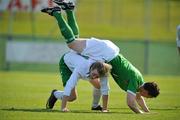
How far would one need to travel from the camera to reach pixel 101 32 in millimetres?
47688

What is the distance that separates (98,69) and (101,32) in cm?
3177

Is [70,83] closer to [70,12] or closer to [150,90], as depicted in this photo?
[150,90]

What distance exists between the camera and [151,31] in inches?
1960

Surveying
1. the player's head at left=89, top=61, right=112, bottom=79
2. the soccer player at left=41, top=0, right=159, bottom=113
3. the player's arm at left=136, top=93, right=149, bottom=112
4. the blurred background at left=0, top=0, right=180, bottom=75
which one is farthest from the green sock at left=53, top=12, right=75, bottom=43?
the blurred background at left=0, top=0, right=180, bottom=75

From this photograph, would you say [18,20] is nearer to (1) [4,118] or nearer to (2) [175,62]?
(2) [175,62]

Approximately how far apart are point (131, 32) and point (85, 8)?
3.92 meters

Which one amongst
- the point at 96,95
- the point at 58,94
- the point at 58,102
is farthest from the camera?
the point at 58,102

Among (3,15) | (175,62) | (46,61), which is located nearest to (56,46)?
(46,61)

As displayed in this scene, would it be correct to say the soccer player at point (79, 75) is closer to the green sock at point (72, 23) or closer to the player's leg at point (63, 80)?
the player's leg at point (63, 80)

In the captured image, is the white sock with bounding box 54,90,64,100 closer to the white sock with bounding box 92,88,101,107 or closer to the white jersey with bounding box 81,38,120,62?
the white sock with bounding box 92,88,101,107

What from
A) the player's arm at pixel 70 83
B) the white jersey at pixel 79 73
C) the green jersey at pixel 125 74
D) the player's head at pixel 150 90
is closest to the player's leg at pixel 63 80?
the white jersey at pixel 79 73

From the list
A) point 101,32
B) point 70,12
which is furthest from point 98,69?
point 101,32

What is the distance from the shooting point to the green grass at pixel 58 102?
1554cm

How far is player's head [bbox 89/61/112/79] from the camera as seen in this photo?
1598 cm
